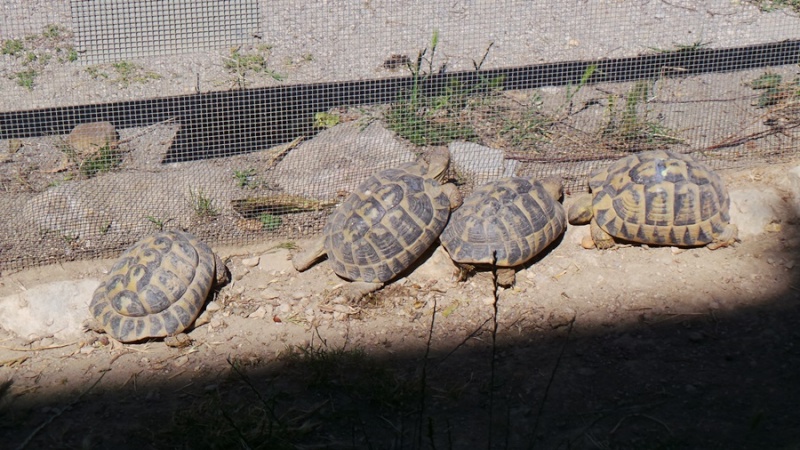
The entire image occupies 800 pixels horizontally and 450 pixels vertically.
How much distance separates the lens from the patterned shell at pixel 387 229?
5312mm

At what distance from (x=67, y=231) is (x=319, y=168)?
192cm

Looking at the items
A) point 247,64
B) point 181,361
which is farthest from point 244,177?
point 181,361

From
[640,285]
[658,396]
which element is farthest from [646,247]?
[658,396]

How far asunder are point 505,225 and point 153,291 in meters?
2.29

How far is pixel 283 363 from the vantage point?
483cm

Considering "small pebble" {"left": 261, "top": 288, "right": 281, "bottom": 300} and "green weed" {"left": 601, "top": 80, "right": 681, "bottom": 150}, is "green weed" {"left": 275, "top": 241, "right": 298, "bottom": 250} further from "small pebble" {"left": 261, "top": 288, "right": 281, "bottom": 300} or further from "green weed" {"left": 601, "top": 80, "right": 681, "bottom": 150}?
"green weed" {"left": 601, "top": 80, "right": 681, "bottom": 150}

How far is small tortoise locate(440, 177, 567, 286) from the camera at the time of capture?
5.20 meters

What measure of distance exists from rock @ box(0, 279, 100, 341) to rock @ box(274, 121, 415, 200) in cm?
166

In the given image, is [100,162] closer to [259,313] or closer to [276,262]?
[276,262]

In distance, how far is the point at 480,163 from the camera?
20.4 feet

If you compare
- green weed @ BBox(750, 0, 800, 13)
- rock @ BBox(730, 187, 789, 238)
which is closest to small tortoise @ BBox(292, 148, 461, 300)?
rock @ BBox(730, 187, 789, 238)

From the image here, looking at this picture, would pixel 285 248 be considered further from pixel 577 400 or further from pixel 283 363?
pixel 577 400

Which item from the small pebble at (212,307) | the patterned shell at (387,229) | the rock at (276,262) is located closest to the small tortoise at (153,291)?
the small pebble at (212,307)

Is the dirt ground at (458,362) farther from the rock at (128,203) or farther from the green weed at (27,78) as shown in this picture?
the green weed at (27,78)
